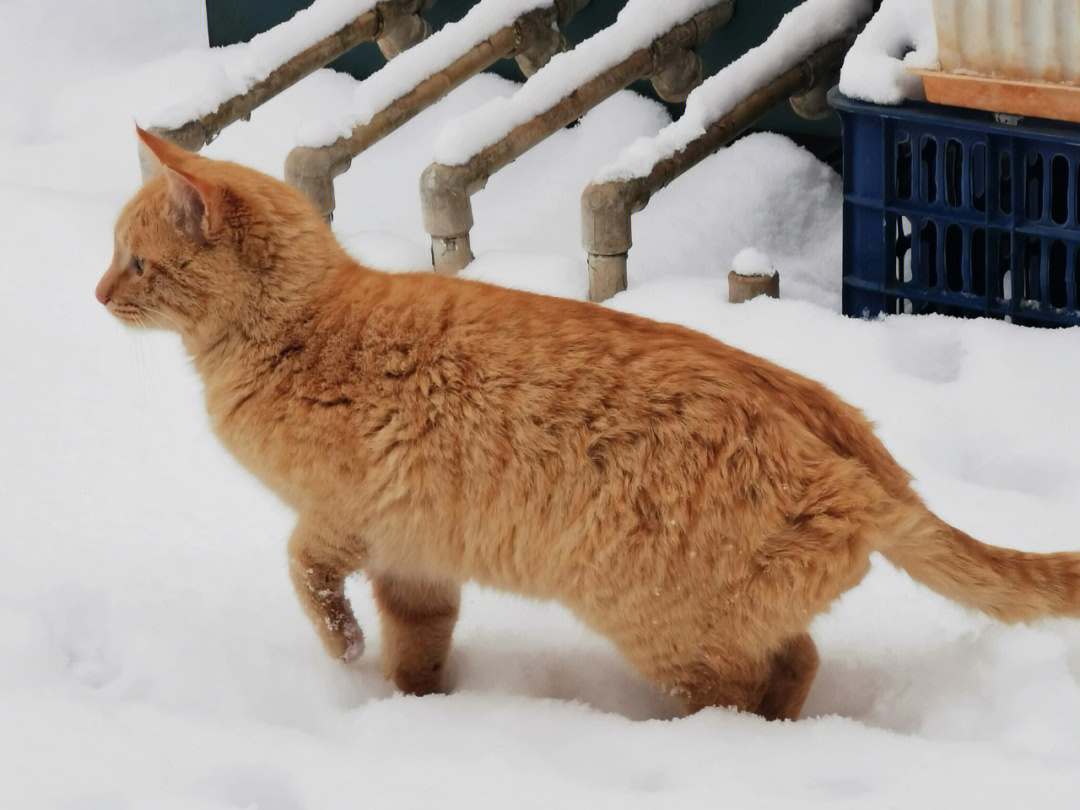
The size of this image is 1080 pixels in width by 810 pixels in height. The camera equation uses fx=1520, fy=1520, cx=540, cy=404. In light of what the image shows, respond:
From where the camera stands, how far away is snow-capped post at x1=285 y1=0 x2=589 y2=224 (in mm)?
4520

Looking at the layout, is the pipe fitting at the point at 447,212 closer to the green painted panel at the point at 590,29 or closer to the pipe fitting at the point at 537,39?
the pipe fitting at the point at 537,39

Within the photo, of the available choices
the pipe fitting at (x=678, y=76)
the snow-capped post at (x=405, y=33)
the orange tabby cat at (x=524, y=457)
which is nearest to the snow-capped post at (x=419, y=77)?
the pipe fitting at (x=678, y=76)

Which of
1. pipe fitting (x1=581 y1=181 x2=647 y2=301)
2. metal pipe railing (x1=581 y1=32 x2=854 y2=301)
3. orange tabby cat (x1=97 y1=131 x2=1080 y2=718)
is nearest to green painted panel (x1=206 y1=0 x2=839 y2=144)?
metal pipe railing (x1=581 y1=32 x2=854 y2=301)

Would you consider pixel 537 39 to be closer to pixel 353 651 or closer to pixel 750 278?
pixel 750 278

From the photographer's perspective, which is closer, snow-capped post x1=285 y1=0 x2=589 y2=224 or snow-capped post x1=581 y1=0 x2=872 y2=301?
snow-capped post x1=581 y1=0 x2=872 y2=301

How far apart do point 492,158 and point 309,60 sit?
946mm

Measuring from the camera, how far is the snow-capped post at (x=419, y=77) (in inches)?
178

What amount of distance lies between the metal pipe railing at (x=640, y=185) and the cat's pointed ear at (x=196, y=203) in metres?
1.70

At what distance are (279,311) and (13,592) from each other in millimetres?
762

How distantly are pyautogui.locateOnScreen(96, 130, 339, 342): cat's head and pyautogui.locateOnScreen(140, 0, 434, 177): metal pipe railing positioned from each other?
1825 millimetres

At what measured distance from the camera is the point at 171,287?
269 cm

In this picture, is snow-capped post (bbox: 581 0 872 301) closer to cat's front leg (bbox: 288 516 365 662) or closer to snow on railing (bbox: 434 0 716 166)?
snow on railing (bbox: 434 0 716 166)

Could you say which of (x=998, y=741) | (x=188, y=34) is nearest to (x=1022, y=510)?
(x=998, y=741)

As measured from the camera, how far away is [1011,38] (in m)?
3.59
